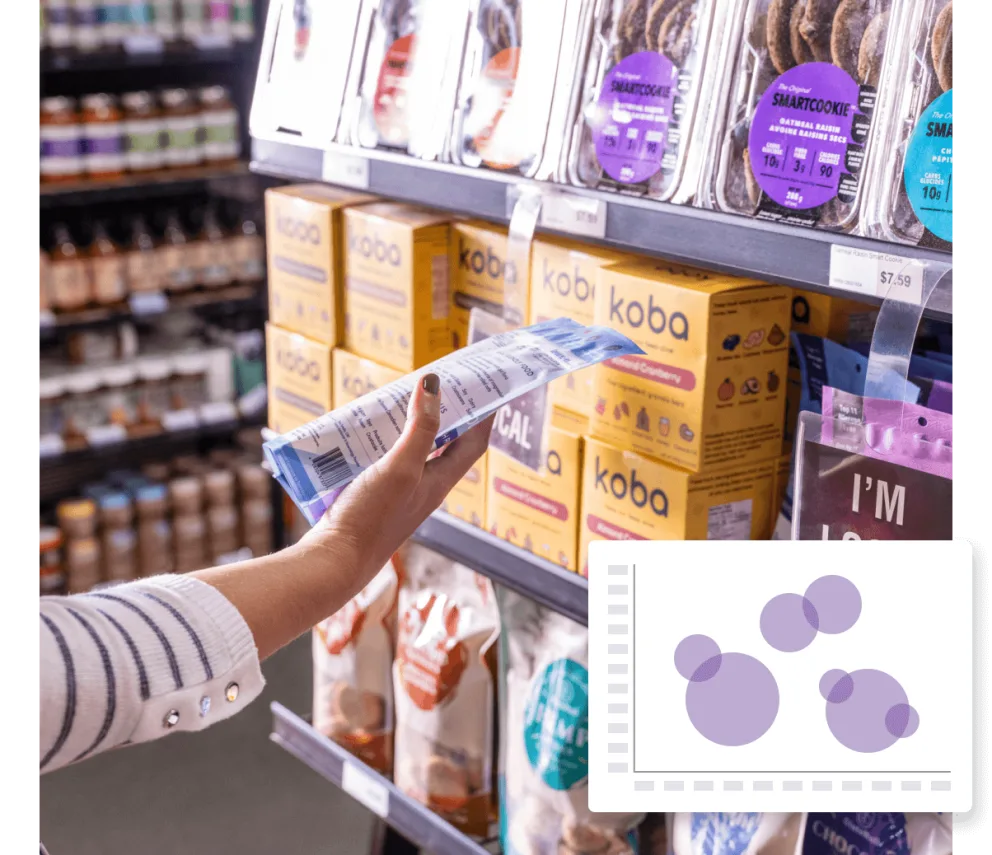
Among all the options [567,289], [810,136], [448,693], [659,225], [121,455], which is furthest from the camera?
[121,455]

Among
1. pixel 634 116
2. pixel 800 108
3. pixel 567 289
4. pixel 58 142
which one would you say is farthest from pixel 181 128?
pixel 800 108

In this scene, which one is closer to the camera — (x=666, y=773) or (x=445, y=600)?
(x=666, y=773)

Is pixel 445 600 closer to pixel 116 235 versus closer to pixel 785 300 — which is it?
pixel 785 300

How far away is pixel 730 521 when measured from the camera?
1.46 meters

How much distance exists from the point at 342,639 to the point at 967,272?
132 centimetres

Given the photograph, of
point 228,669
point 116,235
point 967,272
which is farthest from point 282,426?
point 116,235

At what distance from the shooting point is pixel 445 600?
1909mm

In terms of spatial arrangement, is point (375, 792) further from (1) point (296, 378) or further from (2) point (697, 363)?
(2) point (697, 363)

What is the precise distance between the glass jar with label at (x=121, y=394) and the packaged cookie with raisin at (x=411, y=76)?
2.22 meters

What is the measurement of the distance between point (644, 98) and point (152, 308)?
2663mm

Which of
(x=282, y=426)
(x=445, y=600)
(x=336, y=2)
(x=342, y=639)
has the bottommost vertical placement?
(x=342, y=639)

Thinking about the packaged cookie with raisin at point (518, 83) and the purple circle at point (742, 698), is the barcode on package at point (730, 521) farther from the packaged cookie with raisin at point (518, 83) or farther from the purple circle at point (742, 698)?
the packaged cookie with raisin at point (518, 83)

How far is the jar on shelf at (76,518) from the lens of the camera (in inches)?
147
